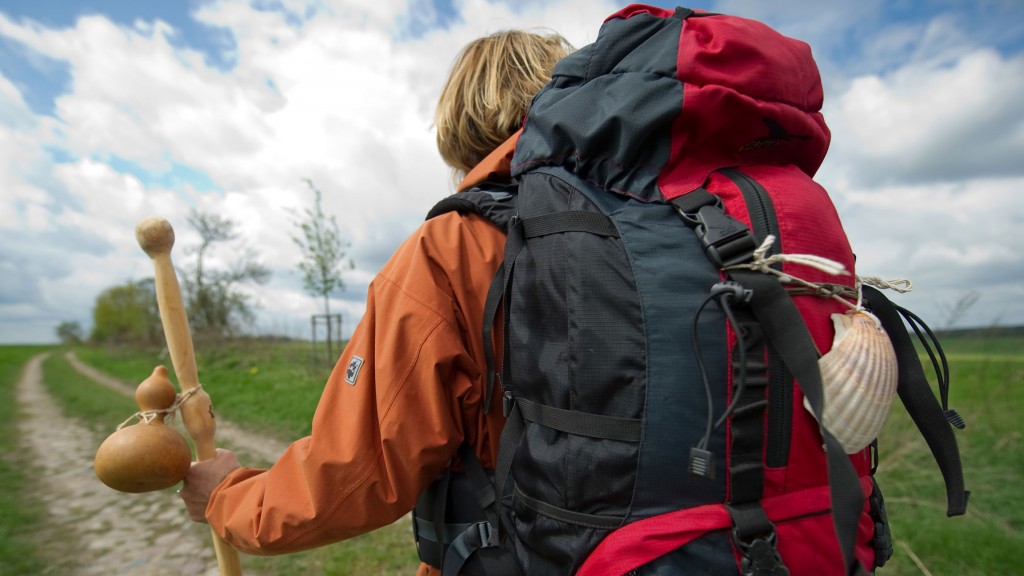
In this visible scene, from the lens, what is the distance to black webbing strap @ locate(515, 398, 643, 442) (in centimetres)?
120

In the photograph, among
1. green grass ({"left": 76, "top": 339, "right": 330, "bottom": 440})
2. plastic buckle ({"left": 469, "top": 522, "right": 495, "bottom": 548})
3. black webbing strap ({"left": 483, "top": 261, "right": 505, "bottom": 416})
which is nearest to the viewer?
black webbing strap ({"left": 483, "top": 261, "right": 505, "bottom": 416})

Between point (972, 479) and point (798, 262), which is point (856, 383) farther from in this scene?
point (972, 479)

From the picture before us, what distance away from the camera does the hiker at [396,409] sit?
5.06ft

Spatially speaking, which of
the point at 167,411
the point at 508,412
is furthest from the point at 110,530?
the point at 508,412

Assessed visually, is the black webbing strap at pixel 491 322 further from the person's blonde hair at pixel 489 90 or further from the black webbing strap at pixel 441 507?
the person's blonde hair at pixel 489 90

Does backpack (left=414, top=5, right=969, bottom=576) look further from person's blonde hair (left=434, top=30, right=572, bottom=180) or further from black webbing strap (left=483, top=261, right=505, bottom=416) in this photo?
person's blonde hair (left=434, top=30, right=572, bottom=180)

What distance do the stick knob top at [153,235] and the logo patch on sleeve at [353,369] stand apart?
1.03 m

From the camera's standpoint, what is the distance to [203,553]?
186 inches

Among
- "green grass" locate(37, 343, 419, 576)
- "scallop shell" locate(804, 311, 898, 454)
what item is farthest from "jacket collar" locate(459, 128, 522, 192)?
"green grass" locate(37, 343, 419, 576)

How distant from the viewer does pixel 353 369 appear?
161 centimetres

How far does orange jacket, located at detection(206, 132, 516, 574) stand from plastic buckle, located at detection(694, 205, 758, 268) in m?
0.67

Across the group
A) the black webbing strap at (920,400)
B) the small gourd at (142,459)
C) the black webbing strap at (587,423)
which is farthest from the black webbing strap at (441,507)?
the black webbing strap at (920,400)

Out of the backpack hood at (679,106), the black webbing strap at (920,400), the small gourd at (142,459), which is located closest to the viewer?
the backpack hood at (679,106)

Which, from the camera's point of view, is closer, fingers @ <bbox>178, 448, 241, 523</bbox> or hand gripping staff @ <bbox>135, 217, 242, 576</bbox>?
fingers @ <bbox>178, 448, 241, 523</bbox>
